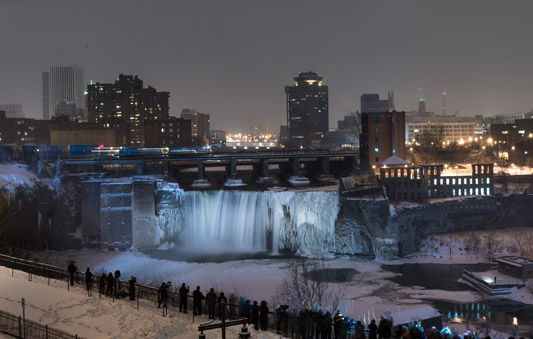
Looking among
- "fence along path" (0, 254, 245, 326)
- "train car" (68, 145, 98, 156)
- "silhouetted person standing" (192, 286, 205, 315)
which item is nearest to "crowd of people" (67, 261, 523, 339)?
"silhouetted person standing" (192, 286, 205, 315)

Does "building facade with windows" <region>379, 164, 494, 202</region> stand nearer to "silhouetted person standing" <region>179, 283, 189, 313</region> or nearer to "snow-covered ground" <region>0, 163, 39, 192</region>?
"silhouetted person standing" <region>179, 283, 189, 313</region>

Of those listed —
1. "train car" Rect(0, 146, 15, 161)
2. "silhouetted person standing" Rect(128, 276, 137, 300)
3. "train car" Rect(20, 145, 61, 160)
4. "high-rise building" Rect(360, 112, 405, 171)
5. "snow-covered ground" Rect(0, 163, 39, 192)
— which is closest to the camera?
"silhouetted person standing" Rect(128, 276, 137, 300)

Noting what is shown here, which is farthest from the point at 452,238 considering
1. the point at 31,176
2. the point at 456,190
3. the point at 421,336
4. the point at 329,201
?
the point at 31,176

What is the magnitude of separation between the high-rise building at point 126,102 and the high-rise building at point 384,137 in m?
107

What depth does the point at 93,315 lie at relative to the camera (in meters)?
19.0

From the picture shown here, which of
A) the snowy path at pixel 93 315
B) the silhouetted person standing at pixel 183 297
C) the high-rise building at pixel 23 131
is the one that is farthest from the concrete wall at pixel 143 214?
the high-rise building at pixel 23 131

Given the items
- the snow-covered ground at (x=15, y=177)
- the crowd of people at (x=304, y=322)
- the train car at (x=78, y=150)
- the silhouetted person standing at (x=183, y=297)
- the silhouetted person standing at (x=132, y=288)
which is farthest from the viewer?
the train car at (x=78, y=150)

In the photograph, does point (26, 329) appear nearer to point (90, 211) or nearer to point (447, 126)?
point (90, 211)

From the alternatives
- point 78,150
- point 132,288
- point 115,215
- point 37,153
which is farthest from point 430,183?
point 78,150

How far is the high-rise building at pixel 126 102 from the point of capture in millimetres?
162250

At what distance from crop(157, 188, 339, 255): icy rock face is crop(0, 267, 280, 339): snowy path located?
87.2 ft

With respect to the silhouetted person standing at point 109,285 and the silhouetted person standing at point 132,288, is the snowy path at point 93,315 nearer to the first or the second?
the silhouetted person standing at point 132,288

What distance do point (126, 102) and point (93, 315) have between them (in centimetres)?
15157

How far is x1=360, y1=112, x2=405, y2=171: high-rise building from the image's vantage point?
64.8 meters
